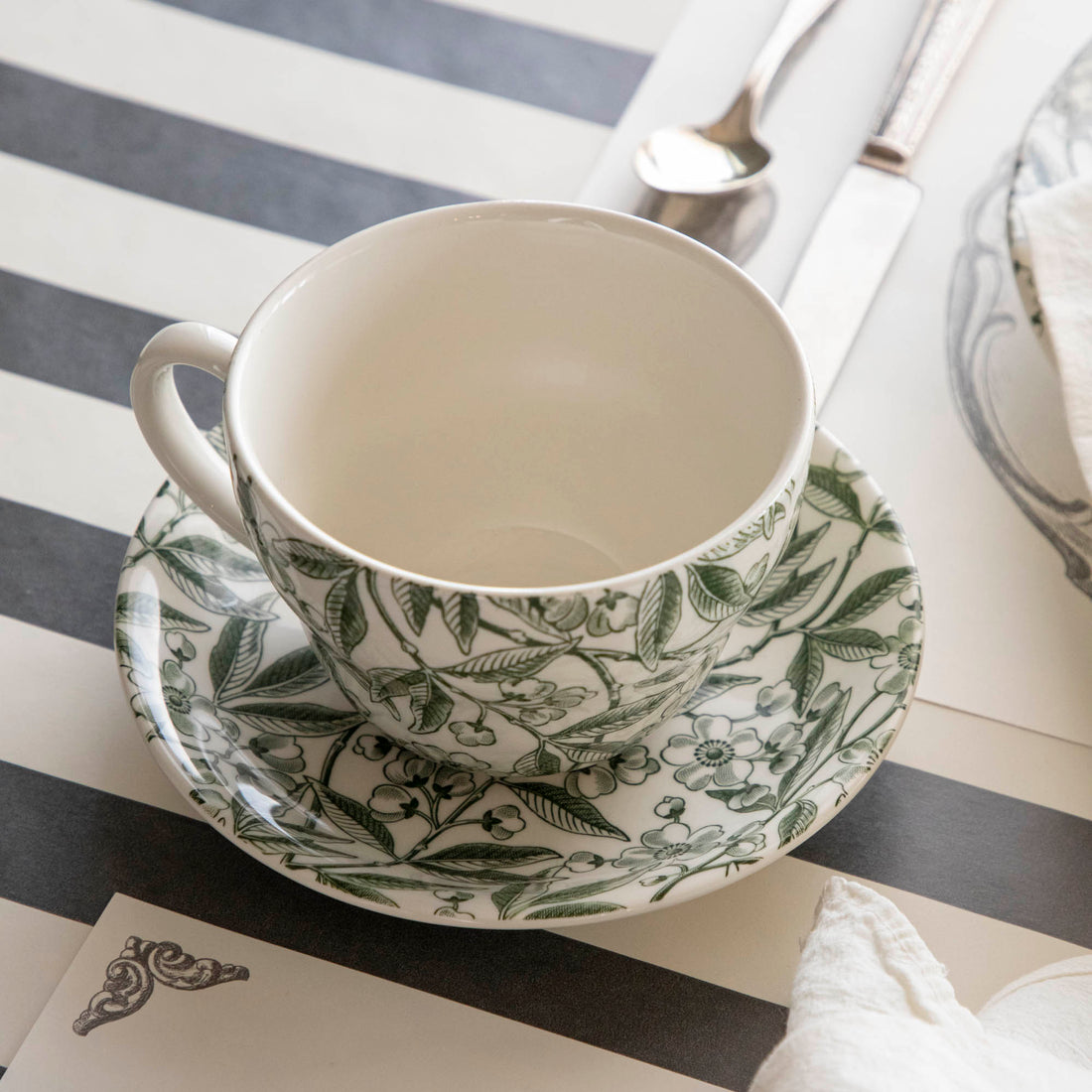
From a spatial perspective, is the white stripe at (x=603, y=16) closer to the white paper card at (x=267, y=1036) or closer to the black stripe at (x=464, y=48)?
the black stripe at (x=464, y=48)

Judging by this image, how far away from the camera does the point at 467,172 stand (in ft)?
2.06

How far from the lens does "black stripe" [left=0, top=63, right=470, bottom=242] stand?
0.61 meters

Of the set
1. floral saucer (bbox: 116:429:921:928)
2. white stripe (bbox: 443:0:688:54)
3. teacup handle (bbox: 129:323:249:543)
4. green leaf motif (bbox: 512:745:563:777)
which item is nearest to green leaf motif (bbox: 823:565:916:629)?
floral saucer (bbox: 116:429:921:928)

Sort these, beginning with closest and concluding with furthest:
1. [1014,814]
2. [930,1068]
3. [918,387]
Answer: [930,1068]
[1014,814]
[918,387]

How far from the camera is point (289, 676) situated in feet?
1.32

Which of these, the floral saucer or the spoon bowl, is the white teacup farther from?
the spoon bowl

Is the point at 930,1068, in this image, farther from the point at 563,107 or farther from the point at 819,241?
the point at 563,107

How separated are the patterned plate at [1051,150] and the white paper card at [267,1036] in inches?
13.5

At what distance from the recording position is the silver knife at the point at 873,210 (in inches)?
20.8

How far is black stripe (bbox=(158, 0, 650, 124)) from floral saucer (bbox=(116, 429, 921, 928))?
13.3 inches

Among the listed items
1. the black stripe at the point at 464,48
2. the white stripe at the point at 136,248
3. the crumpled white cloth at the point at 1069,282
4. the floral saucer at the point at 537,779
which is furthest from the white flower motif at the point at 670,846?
the black stripe at the point at 464,48

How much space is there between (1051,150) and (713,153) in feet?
0.54

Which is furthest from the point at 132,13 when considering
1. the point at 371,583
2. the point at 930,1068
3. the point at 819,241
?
the point at 930,1068

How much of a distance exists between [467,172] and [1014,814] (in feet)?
1.42
